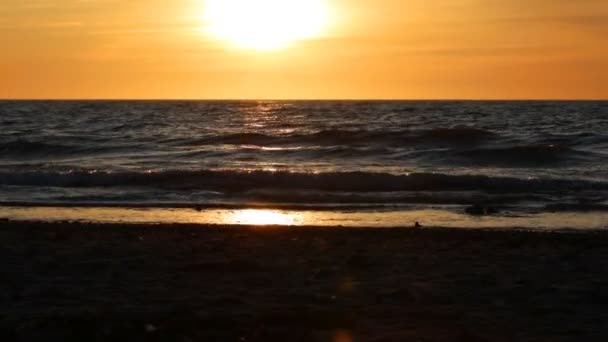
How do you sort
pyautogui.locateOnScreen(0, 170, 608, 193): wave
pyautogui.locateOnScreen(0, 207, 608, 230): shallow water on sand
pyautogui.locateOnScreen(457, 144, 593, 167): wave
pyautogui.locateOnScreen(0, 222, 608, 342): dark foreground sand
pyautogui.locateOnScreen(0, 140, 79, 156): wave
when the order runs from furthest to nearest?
pyautogui.locateOnScreen(0, 140, 79, 156): wave
pyautogui.locateOnScreen(457, 144, 593, 167): wave
pyautogui.locateOnScreen(0, 170, 608, 193): wave
pyautogui.locateOnScreen(0, 207, 608, 230): shallow water on sand
pyautogui.locateOnScreen(0, 222, 608, 342): dark foreground sand

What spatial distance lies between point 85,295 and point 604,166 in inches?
912

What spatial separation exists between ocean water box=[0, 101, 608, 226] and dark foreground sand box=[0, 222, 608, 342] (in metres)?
4.50

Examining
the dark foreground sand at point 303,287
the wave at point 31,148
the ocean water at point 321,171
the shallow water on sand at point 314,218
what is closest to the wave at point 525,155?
the ocean water at point 321,171

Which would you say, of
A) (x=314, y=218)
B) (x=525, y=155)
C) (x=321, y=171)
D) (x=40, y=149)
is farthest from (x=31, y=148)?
(x=314, y=218)

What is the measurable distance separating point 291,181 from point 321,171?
174 centimetres

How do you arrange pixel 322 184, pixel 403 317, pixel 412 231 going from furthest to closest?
pixel 322 184
pixel 412 231
pixel 403 317

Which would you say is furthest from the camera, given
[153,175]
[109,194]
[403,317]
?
[153,175]

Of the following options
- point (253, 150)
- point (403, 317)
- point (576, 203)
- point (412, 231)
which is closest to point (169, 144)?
point (253, 150)

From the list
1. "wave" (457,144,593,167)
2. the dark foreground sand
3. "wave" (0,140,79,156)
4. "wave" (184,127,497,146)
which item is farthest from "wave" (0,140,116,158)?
the dark foreground sand

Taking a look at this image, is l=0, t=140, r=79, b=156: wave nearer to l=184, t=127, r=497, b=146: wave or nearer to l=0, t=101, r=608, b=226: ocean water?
l=0, t=101, r=608, b=226: ocean water

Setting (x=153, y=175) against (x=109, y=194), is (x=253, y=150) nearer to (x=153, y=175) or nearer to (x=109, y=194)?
(x=153, y=175)

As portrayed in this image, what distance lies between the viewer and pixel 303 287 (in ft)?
27.5

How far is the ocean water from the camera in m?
18.7

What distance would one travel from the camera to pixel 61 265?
9.60 meters
